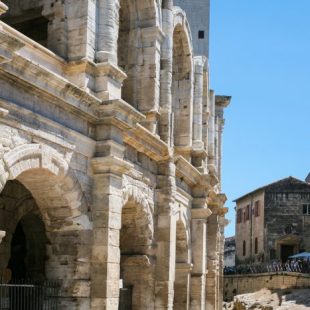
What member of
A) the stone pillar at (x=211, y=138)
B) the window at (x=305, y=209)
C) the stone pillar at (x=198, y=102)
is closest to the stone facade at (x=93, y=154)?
the stone pillar at (x=198, y=102)

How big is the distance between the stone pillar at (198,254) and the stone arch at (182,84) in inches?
74.9

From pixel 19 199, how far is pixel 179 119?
673 cm

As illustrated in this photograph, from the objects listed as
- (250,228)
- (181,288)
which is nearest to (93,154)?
(181,288)

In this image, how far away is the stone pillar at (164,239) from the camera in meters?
15.0

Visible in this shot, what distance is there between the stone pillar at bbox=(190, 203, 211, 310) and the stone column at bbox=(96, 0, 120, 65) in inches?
293

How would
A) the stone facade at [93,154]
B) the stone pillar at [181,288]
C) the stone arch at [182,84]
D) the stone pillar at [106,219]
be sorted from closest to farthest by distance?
the stone facade at [93,154] → the stone pillar at [106,219] → the stone pillar at [181,288] → the stone arch at [182,84]

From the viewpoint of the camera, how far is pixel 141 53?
15234 millimetres

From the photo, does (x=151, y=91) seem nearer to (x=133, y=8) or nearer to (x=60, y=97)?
(x=133, y=8)

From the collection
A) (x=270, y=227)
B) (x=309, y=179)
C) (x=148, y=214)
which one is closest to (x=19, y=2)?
(x=148, y=214)

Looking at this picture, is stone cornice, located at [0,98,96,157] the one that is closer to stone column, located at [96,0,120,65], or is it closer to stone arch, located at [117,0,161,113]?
stone column, located at [96,0,120,65]

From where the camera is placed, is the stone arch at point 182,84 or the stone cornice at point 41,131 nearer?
the stone cornice at point 41,131

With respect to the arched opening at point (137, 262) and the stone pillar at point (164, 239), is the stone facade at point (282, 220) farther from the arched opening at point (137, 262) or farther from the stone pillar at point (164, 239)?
the arched opening at point (137, 262)

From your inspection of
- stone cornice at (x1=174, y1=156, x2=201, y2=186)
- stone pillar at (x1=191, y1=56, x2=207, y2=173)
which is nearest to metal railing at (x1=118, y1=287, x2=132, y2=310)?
stone cornice at (x1=174, y1=156, x2=201, y2=186)

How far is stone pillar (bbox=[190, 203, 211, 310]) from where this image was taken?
18.8 metres
